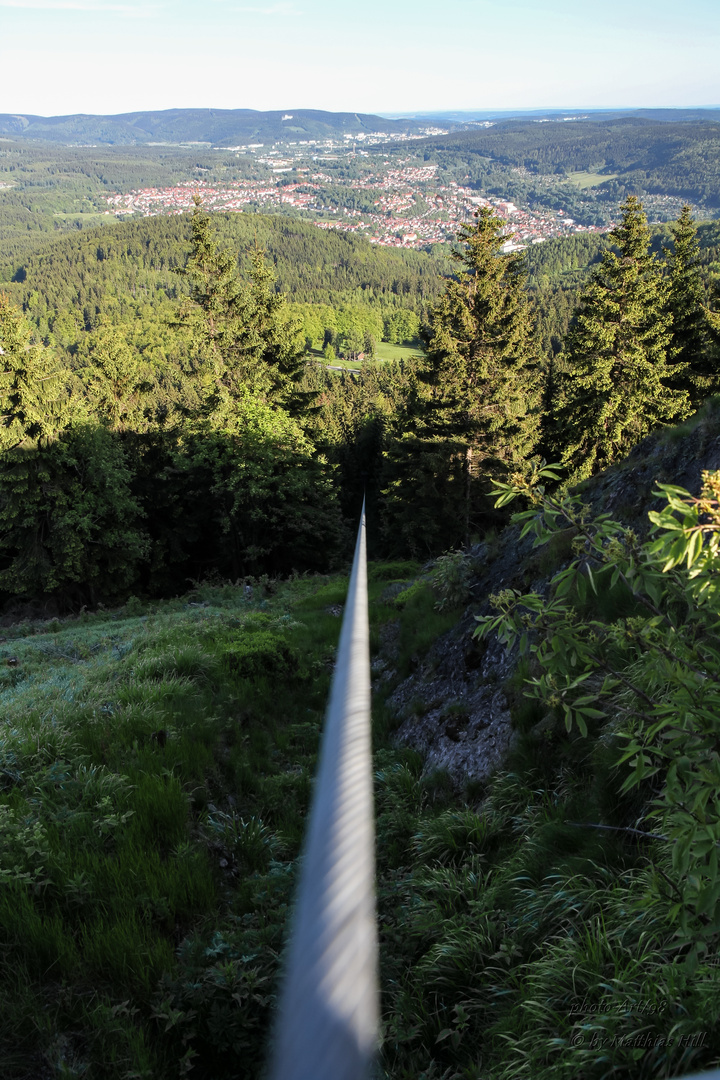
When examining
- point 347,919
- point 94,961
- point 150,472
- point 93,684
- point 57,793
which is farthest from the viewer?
point 150,472

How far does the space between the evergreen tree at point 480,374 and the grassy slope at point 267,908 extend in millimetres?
21074

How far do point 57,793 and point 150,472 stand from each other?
28.6 meters

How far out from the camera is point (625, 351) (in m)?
24.0

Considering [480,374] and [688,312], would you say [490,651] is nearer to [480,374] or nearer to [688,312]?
[480,374]

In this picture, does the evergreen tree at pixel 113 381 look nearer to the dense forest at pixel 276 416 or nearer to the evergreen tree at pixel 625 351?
the dense forest at pixel 276 416

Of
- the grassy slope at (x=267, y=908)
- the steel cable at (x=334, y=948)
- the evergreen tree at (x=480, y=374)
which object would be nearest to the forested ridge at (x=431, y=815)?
the grassy slope at (x=267, y=908)

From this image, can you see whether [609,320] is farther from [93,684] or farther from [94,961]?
[94,961]

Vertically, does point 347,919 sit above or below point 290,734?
above

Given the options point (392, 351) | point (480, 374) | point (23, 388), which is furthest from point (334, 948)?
point (392, 351)

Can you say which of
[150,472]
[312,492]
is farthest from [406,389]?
[150,472]

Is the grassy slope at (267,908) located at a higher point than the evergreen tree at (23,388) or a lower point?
lower

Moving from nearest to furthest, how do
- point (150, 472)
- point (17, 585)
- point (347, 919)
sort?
point (347, 919), point (17, 585), point (150, 472)

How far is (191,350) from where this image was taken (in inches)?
1033

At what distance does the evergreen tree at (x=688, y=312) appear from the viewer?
25.7 m
